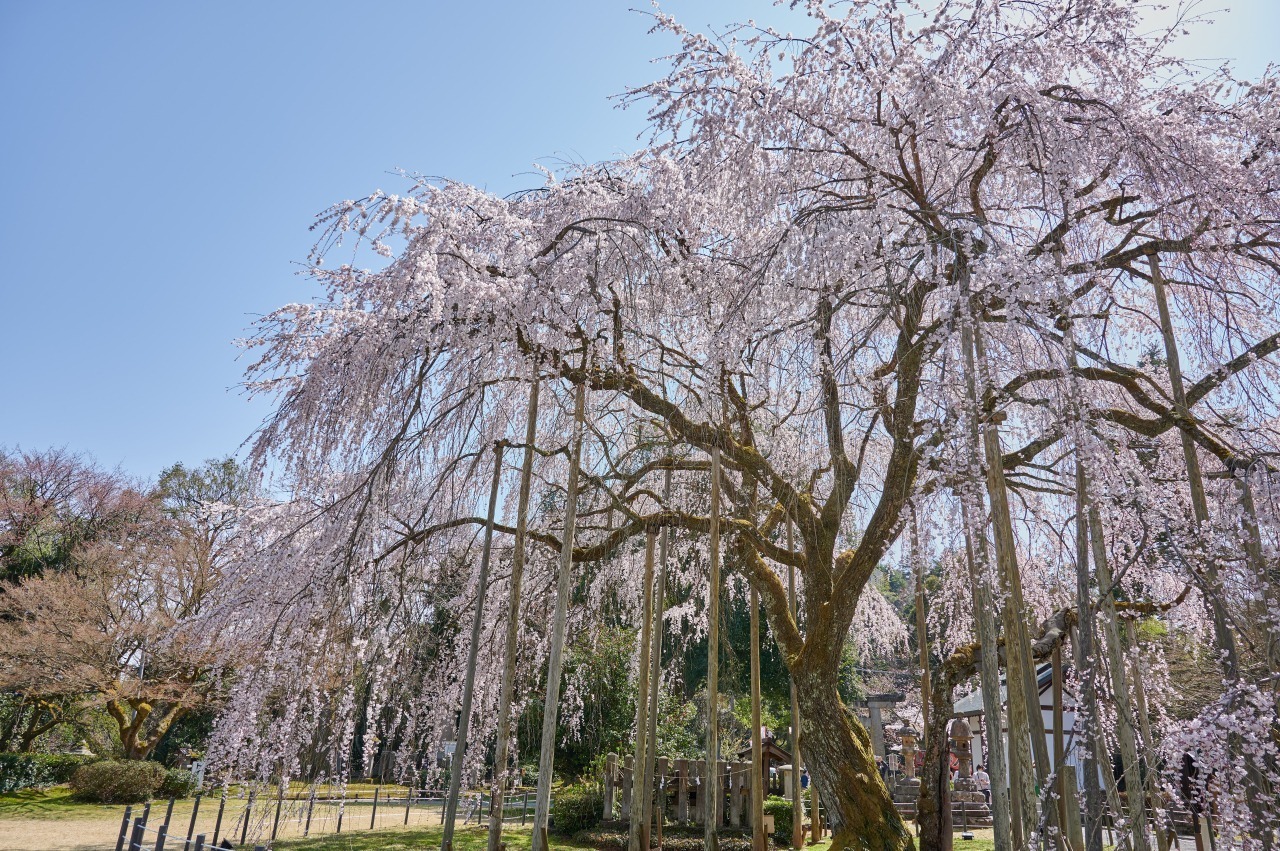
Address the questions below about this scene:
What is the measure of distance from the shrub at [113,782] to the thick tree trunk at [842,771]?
14.6 meters

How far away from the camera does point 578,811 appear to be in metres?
12.0

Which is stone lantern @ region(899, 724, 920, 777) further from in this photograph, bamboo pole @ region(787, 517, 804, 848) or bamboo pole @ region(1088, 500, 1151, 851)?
bamboo pole @ region(1088, 500, 1151, 851)

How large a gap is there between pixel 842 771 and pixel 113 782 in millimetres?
15443

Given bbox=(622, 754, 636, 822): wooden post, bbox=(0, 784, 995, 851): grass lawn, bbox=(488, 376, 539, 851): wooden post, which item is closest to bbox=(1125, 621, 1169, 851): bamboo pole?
bbox=(0, 784, 995, 851): grass lawn

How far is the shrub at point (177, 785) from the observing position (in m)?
16.6

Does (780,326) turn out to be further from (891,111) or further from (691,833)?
(691,833)

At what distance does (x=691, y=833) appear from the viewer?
36.6 feet

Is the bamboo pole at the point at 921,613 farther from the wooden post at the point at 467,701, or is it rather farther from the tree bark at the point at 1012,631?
the wooden post at the point at 467,701

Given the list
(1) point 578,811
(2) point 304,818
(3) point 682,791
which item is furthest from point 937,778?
(2) point 304,818

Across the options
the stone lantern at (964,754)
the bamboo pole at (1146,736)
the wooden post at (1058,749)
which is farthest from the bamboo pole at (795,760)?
the stone lantern at (964,754)

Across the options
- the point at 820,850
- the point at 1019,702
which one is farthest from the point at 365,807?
the point at 1019,702

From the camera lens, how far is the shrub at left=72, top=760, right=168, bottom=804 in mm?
15766

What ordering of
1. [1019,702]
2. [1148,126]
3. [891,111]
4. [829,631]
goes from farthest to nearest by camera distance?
[829,631] → [891,111] → [1148,126] → [1019,702]

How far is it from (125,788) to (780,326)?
16774 mm
